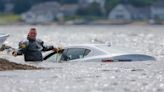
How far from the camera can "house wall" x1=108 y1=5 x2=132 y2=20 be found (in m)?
174

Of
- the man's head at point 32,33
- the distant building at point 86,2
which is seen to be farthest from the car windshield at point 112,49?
the distant building at point 86,2

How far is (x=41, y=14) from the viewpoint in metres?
188

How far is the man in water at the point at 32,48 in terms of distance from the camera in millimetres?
32812

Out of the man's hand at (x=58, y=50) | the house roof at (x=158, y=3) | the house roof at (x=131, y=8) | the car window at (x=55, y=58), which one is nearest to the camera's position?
the man's hand at (x=58, y=50)

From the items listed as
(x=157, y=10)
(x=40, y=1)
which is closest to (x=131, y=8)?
(x=157, y=10)

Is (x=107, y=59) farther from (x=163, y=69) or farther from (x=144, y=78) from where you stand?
(x=144, y=78)

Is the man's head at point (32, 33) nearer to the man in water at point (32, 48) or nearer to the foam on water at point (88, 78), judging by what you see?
the man in water at point (32, 48)

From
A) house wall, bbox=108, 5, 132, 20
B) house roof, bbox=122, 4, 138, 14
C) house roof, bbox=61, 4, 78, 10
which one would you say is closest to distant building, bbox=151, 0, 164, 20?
house roof, bbox=122, 4, 138, 14

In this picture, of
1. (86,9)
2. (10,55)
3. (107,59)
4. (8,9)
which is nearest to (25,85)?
(107,59)

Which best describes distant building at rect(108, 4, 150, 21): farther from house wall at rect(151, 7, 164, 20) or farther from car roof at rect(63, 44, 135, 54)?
car roof at rect(63, 44, 135, 54)

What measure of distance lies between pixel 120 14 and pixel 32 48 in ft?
469

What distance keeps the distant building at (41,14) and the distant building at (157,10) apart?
20494mm

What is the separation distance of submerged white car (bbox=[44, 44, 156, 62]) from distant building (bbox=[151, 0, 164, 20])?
142165mm

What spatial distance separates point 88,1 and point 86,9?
59.2ft
